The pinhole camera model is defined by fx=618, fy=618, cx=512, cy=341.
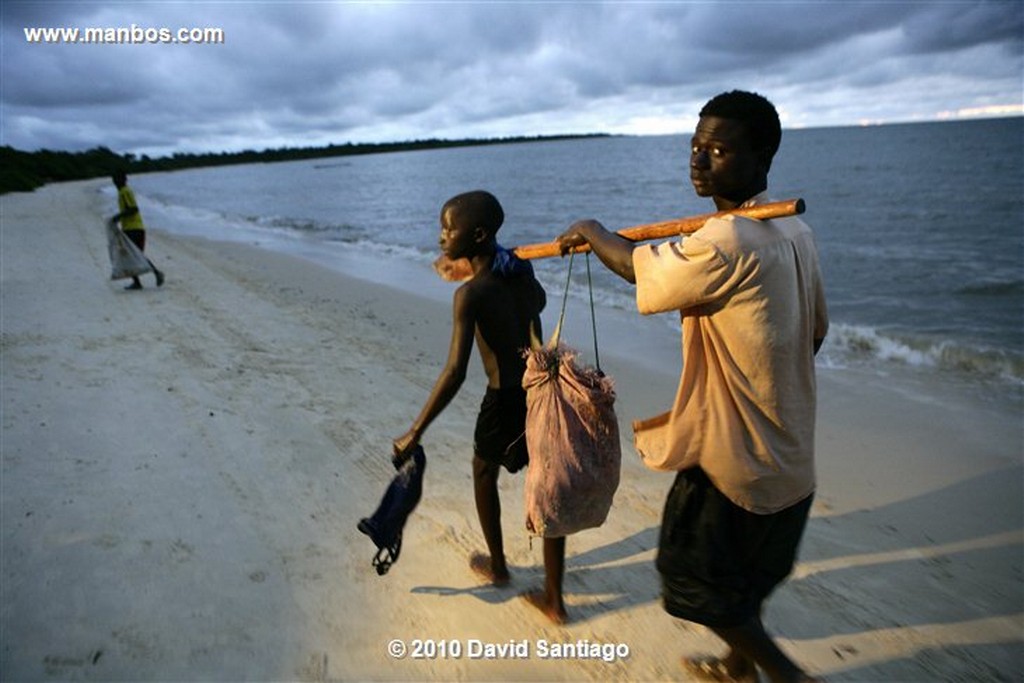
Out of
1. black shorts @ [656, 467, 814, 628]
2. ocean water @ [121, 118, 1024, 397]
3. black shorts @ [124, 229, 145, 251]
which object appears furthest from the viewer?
black shorts @ [124, 229, 145, 251]

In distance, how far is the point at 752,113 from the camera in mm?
1605

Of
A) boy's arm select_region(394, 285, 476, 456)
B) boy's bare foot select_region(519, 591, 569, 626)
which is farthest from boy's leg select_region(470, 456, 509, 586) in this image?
boy's arm select_region(394, 285, 476, 456)

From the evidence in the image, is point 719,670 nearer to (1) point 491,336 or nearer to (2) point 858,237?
(1) point 491,336

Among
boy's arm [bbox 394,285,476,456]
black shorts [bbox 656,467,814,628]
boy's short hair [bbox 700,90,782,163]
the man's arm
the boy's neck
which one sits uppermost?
boy's short hair [bbox 700,90,782,163]

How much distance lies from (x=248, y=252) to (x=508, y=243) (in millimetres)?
7180

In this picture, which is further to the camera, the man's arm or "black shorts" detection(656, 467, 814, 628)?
"black shorts" detection(656, 467, 814, 628)

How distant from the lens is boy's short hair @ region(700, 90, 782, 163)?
161cm

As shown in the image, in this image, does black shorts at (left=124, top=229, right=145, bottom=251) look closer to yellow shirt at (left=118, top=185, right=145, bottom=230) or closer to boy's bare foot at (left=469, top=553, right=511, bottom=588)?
yellow shirt at (left=118, top=185, right=145, bottom=230)

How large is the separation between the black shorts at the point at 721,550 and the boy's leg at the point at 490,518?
3.01ft

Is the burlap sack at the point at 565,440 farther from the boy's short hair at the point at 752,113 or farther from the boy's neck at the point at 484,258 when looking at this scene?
the boy's short hair at the point at 752,113

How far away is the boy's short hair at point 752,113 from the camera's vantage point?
1605mm

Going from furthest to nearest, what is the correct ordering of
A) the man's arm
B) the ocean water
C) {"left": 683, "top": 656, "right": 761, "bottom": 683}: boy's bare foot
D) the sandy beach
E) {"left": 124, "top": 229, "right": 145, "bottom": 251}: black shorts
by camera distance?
{"left": 124, "top": 229, "right": 145, "bottom": 251}: black shorts
the ocean water
the sandy beach
{"left": 683, "top": 656, "right": 761, "bottom": 683}: boy's bare foot
the man's arm

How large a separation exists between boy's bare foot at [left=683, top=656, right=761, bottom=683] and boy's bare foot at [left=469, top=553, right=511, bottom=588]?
2.80 ft

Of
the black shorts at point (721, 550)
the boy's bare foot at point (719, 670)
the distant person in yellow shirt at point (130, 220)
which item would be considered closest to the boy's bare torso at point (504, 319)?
the black shorts at point (721, 550)
